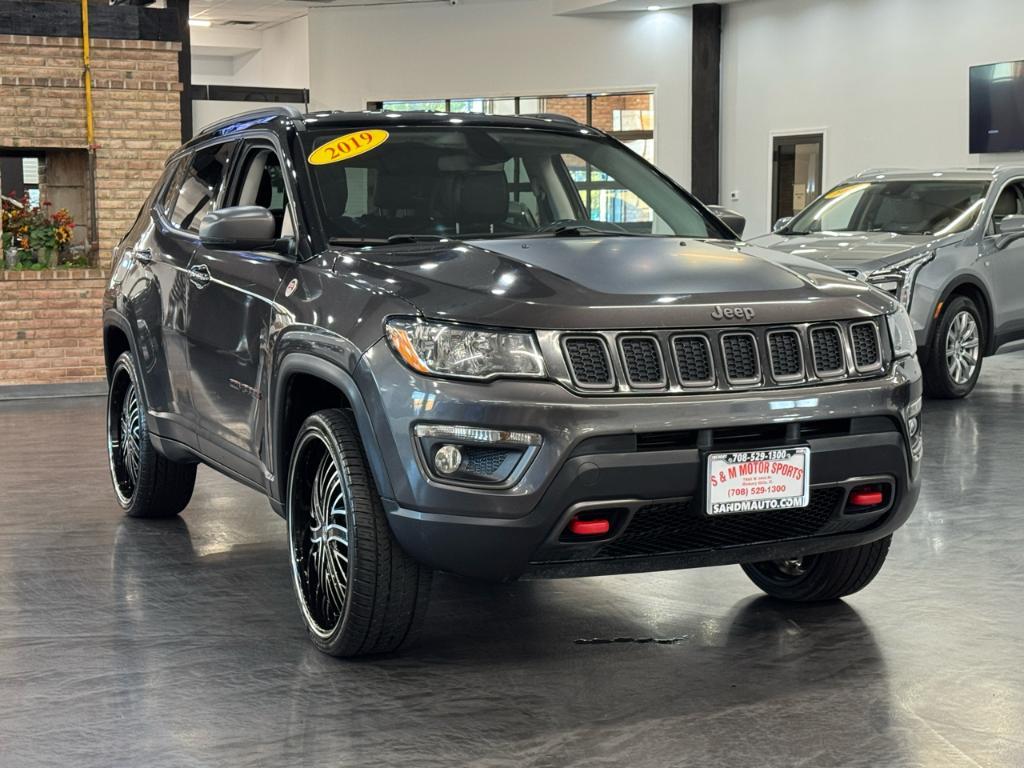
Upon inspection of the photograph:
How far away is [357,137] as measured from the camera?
185 inches

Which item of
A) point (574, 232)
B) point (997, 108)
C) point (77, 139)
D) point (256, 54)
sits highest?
point (256, 54)

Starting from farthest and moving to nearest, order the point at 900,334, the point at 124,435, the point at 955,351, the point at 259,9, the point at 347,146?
the point at 259,9, the point at 955,351, the point at 124,435, the point at 347,146, the point at 900,334

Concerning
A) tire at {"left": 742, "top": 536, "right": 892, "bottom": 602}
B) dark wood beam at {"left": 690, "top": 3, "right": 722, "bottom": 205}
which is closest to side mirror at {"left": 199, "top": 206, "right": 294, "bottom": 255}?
tire at {"left": 742, "top": 536, "right": 892, "bottom": 602}

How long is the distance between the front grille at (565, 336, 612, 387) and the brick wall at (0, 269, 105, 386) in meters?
9.64

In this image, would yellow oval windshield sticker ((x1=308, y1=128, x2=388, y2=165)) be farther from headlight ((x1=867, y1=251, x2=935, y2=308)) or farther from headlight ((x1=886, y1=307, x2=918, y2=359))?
headlight ((x1=867, y1=251, x2=935, y2=308))

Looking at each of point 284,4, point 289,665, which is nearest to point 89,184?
point 289,665

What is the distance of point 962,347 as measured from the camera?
1034 centimetres

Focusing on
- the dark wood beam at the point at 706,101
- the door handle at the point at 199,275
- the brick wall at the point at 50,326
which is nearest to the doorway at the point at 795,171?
the dark wood beam at the point at 706,101

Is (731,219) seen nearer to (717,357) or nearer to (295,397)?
(717,357)

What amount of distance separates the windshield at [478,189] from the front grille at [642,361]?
0.93 metres

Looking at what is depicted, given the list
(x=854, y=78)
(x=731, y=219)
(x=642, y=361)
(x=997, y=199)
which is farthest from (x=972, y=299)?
(x=854, y=78)

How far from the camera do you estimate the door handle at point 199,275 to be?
5027 mm

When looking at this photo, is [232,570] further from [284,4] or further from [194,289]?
[284,4]

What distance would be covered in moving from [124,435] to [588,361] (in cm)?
339
